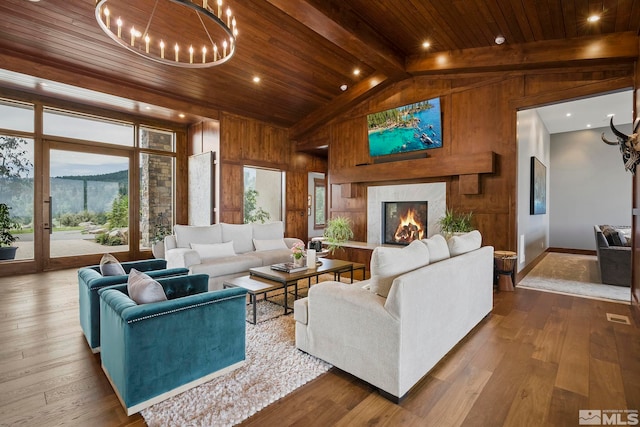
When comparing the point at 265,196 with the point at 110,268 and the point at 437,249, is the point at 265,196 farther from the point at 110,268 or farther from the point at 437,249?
the point at 437,249

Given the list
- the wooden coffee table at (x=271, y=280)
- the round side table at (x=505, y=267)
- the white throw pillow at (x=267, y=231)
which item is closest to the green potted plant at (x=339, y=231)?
the white throw pillow at (x=267, y=231)

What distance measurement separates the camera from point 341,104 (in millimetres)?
6750

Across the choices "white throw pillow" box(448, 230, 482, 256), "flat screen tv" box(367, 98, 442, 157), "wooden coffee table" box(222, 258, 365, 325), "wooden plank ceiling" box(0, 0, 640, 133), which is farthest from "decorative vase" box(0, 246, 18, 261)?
"white throw pillow" box(448, 230, 482, 256)

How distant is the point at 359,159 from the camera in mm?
6836

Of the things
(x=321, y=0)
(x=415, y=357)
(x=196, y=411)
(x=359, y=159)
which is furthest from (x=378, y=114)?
(x=196, y=411)

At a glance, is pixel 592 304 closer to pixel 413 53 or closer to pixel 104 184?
pixel 413 53

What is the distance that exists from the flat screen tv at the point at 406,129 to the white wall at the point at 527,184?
4.31 feet

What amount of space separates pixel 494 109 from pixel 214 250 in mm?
4990

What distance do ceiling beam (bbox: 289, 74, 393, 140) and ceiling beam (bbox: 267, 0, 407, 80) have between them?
2.23 ft

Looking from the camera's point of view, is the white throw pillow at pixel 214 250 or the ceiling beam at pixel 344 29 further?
the white throw pillow at pixel 214 250

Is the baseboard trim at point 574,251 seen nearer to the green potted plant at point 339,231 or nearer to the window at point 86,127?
the green potted plant at point 339,231

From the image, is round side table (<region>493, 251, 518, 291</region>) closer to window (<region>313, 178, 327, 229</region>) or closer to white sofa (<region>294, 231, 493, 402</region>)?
white sofa (<region>294, 231, 493, 402</region>)

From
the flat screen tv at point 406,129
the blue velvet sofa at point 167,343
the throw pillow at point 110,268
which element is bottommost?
the blue velvet sofa at point 167,343

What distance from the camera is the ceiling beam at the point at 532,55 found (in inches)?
155
